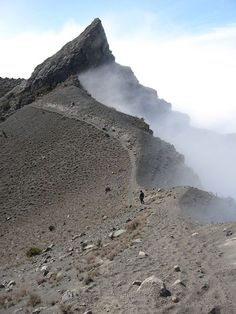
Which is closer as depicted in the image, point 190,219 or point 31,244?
point 190,219

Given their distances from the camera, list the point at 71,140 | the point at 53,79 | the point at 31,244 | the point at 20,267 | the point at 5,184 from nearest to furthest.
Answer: the point at 20,267, the point at 31,244, the point at 5,184, the point at 71,140, the point at 53,79

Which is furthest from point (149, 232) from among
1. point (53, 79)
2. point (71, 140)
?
point (53, 79)

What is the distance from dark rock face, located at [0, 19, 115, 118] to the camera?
268ft

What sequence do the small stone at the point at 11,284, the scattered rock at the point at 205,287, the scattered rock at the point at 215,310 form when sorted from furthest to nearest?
the small stone at the point at 11,284
the scattered rock at the point at 205,287
the scattered rock at the point at 215,310

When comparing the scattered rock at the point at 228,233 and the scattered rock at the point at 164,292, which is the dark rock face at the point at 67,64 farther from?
the scattered rock at the point at 164,292

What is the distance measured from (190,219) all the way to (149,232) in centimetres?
313

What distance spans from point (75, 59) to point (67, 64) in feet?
5.23

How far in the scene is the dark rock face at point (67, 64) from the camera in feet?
268

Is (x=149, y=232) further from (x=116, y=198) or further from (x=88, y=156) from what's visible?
(x=88, y=156)

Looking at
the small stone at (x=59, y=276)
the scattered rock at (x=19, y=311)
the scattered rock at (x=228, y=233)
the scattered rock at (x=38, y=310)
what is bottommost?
the scattered rock at (x=19, y=311)

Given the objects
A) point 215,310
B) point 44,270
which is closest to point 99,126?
point 44,270

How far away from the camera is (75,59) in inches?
3287

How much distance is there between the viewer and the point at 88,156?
2120 inches

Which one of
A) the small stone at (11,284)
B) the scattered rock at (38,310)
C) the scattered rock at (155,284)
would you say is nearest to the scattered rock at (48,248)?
the small stone at (11,284)
